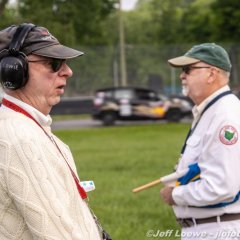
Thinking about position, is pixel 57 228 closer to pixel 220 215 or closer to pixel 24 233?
pixel 24 233

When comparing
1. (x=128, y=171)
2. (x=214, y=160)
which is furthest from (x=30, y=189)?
(x=128, y=171)

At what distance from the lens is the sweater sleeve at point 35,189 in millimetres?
2695

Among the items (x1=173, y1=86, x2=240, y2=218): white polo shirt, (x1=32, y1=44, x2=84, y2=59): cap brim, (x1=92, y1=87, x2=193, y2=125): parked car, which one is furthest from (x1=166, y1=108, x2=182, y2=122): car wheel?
(x1=32, y1=44, x2=84, y2=59): cap brim

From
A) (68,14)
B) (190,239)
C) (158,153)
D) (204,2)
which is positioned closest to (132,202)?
(190,239)

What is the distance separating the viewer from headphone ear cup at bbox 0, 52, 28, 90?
284cm

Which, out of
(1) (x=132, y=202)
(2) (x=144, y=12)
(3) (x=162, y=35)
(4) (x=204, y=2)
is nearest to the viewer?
(1) (x=132, y=202)

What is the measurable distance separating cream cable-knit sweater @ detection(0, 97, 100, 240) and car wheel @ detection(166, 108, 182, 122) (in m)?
27.7

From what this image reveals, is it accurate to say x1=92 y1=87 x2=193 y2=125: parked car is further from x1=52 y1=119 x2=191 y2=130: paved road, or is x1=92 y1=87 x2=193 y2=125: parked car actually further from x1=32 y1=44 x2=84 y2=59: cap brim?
x1=32 y1=44 x2=84 y2=59: cap brim

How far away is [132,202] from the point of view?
10.1 metres

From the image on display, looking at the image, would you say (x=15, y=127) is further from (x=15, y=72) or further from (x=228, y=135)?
(x=228, y=135)

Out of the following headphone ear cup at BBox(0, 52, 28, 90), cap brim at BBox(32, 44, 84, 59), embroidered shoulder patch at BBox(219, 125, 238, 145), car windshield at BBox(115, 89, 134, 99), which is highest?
cap brim at BBox(32, 44, 84, 59)

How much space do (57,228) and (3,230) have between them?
204 millimetres

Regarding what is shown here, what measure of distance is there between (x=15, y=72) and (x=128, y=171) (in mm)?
10907

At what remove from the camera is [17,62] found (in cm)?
285
